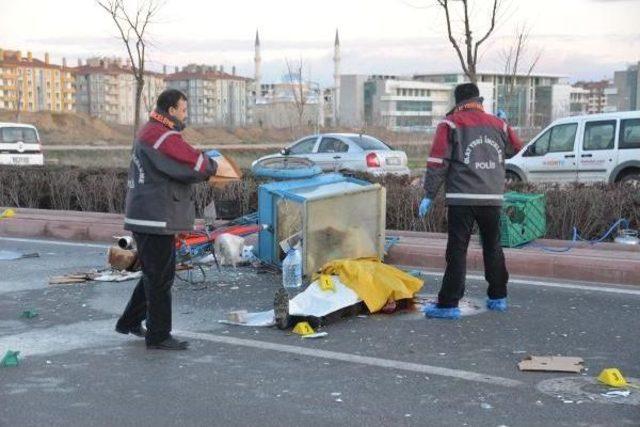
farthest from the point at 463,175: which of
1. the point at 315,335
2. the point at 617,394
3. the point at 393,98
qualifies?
the point at 393,98

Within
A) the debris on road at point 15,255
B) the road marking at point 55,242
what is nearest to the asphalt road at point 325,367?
the debris on road at point 15,255

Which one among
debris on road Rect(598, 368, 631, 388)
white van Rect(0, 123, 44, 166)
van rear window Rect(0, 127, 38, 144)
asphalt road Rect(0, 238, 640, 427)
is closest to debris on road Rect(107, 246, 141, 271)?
asphalt road Rect(0, 238, 640, 427)

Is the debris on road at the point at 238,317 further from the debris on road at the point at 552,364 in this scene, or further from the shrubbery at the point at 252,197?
the shrubbery at the point at 252,197

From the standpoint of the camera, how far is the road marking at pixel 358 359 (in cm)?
525

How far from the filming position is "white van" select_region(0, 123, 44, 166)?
2670 centimetres

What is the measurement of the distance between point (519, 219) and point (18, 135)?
859 inches

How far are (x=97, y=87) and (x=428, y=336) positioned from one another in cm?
13989

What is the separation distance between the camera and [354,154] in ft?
62.5

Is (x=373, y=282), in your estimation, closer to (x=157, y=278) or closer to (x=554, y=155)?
(x=157, y=278)

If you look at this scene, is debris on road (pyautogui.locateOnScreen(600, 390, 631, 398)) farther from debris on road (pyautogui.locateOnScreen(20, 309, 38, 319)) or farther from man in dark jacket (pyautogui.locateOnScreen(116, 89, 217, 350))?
debris on road (pyautogui.locateOnScreen(20, 309, 38, 319))

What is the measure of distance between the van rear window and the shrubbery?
1282cm

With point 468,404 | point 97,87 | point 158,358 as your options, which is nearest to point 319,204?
point 158,358

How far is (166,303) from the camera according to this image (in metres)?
5.95

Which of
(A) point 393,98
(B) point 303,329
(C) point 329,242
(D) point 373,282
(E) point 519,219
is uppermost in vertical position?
(A) point 393,98
